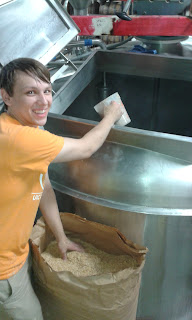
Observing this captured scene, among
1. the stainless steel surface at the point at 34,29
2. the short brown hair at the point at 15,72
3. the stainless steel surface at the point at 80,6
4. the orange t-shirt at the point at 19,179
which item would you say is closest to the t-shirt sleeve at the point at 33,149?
the orange t-shirt at the point at 19,179

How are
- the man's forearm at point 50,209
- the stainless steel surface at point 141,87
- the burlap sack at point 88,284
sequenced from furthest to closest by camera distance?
the stainless steel surface at point 141,87, the man's forearm at point 50,209, the burlap sack at point 88,284

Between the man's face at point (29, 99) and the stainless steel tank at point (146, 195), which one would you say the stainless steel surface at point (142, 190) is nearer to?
the stainless steel tank at point (146, 195)

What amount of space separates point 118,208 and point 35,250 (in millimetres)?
286

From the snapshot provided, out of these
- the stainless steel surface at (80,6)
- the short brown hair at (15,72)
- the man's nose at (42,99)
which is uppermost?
the stainless steel surface at (80,6)

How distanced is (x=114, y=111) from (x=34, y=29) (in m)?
0.55

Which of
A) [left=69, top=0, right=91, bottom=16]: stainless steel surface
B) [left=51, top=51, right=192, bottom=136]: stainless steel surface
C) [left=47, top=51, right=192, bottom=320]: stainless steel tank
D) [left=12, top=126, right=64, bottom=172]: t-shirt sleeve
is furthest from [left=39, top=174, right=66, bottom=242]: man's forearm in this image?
[left=69, top=0, right=91, bottom=16]: stainless steel surface

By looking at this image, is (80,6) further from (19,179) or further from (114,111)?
(19,179)

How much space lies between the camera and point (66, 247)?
3.24ft

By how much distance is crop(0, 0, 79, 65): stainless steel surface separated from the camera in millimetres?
1104

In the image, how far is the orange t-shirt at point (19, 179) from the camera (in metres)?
0.70

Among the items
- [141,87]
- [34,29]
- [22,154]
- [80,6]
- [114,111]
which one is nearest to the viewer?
[22,154]

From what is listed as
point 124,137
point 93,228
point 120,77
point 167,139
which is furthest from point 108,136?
point 120,77

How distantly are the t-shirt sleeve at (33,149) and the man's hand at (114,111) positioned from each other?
236 millimetres

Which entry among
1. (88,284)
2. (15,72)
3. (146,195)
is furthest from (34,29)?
(88,284)
